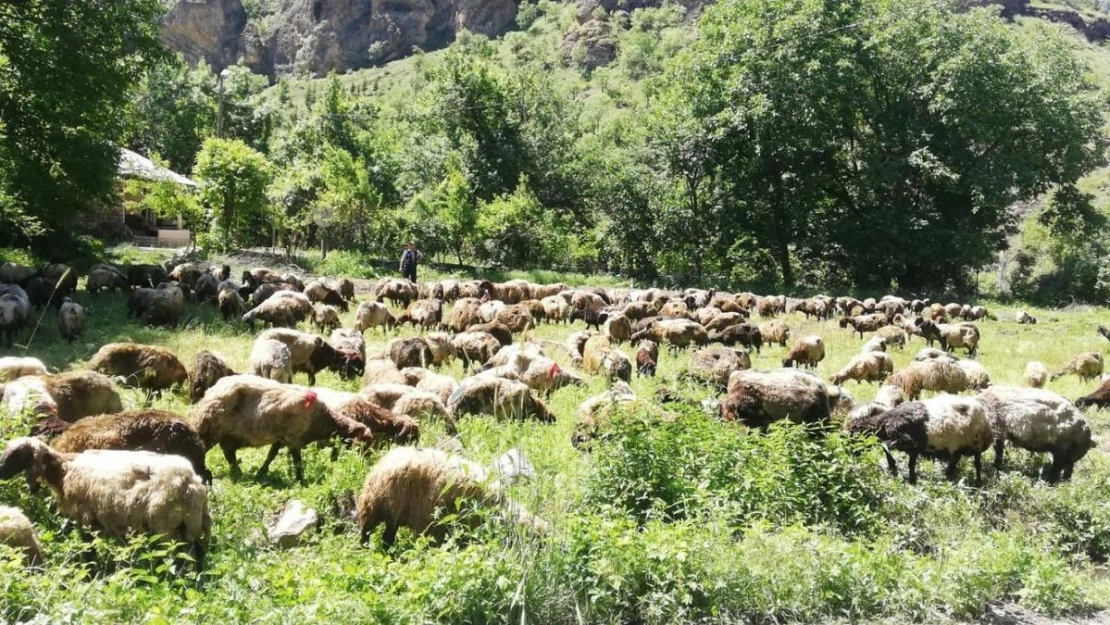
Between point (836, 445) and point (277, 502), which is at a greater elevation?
point (836, 445)

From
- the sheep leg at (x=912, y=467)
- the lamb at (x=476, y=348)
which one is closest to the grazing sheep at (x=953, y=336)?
the lamb at (x=476, y=348)

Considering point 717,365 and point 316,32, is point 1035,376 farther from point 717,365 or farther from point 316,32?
point 316,32

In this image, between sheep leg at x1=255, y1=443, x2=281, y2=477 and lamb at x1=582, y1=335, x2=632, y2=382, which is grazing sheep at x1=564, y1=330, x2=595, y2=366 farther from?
sheep leg at x1=255, y1=443, x2=281, y2=477

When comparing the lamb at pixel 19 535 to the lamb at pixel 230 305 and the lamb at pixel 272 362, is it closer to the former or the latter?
the lamb at pixel 272 362

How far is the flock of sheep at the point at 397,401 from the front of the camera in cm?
509

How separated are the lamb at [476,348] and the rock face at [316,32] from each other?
377ft

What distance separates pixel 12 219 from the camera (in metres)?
22.2

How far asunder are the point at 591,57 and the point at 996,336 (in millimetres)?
88007

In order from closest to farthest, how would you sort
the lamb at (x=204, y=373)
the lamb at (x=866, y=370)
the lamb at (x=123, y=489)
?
the lamb at (x=123, y=489)
the lamb at (x=204, y=373)
the lamb at (x=866, y=370)

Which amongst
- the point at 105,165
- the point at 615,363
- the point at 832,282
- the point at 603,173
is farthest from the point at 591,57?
the point at 615,363

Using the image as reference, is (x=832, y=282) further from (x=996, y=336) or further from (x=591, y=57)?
(x=591, y=57)

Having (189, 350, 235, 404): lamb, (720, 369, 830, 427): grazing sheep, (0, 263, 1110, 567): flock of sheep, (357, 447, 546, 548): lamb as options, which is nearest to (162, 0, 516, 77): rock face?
(0, 263, 1110, 567): flock of sheep

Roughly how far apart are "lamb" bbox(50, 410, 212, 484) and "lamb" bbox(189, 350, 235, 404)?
2.71 m

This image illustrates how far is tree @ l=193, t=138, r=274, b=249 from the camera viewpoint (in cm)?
3085
